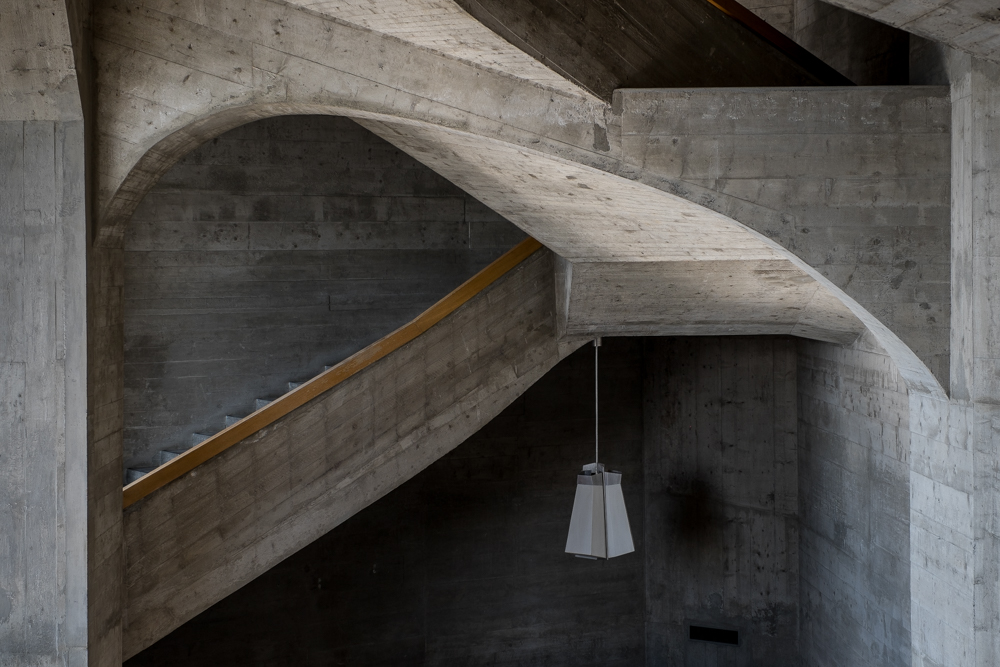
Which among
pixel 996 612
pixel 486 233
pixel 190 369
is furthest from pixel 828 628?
pixel 190 369

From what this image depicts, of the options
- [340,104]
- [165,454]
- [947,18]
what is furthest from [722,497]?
[340,104]

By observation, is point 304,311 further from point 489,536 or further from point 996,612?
point 996,612

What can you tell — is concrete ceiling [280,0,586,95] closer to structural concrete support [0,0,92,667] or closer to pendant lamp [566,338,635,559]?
structural concrete support [0,0,92,667]

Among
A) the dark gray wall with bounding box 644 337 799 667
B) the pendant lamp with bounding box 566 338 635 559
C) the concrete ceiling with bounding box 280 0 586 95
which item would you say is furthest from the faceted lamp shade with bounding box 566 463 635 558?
the concrete ceiling with bounding box 280 0 586 95

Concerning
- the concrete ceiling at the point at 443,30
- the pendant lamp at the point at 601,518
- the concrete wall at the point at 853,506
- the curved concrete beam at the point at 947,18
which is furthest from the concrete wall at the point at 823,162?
the pendant lamp at the point at 601,518

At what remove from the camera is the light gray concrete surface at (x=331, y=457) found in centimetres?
520

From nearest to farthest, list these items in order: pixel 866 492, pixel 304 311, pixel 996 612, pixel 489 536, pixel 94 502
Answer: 1. pixel 996 612
2. pixel 94 502
3. pixel 866 492
4. pixel 304 311
5. pixel 489 536

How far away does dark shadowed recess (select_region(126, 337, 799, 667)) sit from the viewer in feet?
27.3

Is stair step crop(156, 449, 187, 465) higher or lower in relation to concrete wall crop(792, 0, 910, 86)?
lower

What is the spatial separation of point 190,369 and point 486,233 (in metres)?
3.08

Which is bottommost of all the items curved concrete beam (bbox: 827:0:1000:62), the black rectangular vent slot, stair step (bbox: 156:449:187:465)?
the black rectangular vent slot

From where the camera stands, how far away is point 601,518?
6.72 metres

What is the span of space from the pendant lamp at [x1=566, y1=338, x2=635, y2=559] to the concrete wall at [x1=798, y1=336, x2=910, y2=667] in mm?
2077

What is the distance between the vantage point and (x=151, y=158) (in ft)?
14.6
